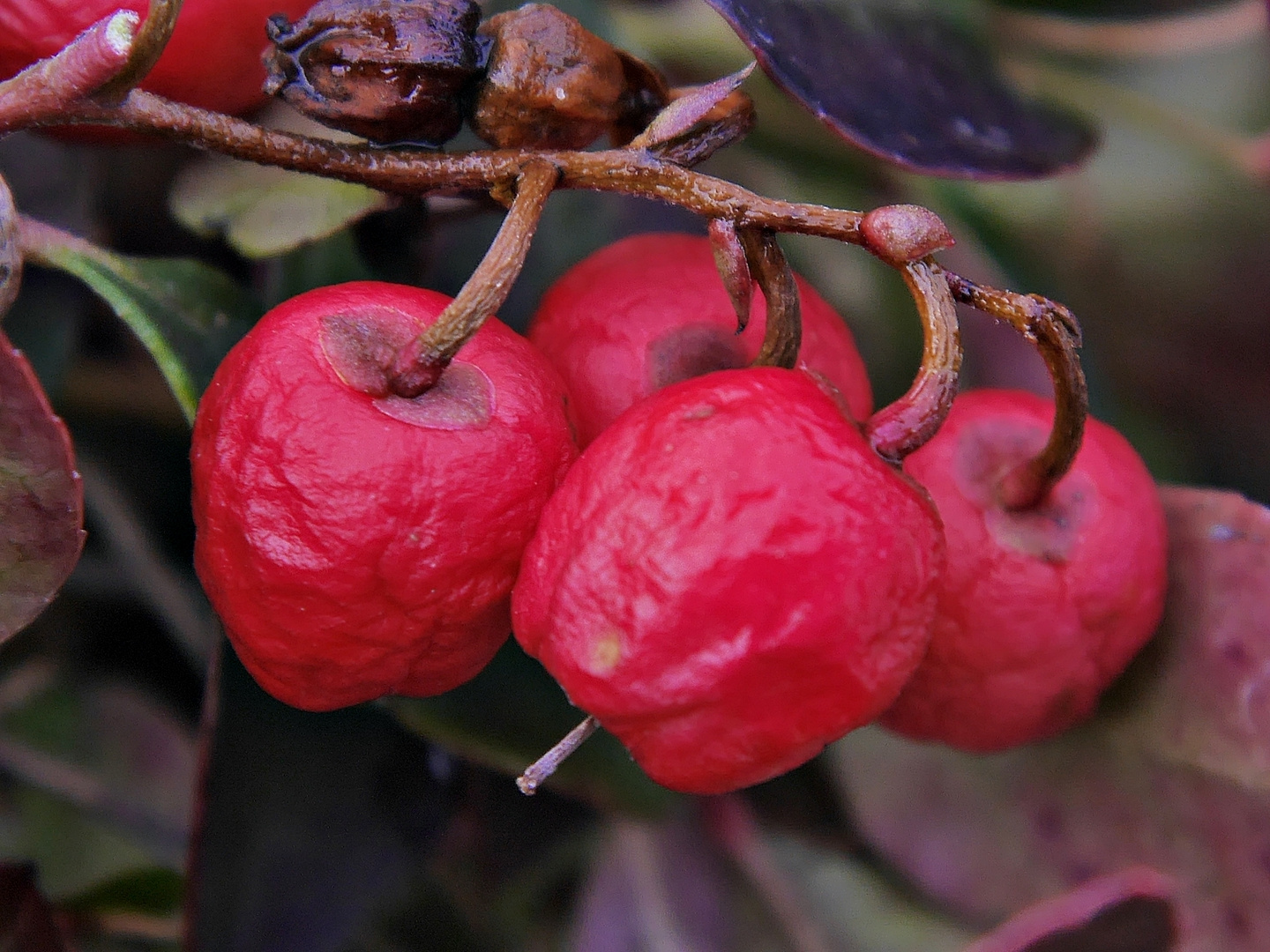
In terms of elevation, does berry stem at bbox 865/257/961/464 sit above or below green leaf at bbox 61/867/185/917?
Answer: above

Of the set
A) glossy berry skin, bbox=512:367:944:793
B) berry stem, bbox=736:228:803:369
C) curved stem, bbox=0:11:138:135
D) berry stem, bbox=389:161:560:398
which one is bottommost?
glossy berry skin, bbox=512:367:944:793

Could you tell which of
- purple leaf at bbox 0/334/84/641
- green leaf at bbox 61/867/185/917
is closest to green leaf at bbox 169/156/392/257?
purple leaf at bbox 0/334/84/641

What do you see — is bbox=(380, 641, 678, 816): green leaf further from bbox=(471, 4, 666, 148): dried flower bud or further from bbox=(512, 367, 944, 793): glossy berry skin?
bbox=(471, 4, 666, 148): dried flower bud

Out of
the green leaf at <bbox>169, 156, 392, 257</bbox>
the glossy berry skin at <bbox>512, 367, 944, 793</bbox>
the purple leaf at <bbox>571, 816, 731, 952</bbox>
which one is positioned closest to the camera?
the glossy berry skin at <bbox>512, 367, 944, 793</bbox>

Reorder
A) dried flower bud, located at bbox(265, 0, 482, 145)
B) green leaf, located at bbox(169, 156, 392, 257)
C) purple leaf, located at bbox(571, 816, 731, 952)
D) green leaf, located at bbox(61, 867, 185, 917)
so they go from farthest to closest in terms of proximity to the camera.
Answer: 1. purple leaf, located at bbox(571, 816, 731, 952)
2. green leaf, located at bbox(61, 867, 185, 917)
3. green leaf, located at bbox(169, 156, 392, 257)
4. dried flower bud, located at bbox(265, 0, 482, 145)

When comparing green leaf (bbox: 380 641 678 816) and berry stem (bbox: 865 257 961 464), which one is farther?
green leaf (bbox: 380 641 678 816)

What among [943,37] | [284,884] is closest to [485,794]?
[284,884]
